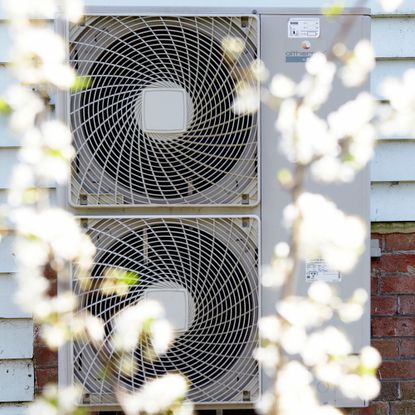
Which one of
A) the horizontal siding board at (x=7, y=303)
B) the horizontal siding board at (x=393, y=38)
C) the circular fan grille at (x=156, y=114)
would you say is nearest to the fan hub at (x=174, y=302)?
the circular fan grille at (x=156, y=114)

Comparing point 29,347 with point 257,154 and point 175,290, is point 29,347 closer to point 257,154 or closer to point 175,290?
point 175,290

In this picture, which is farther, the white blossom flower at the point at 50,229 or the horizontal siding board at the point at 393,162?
the horizontal siding board at the point at 393,162

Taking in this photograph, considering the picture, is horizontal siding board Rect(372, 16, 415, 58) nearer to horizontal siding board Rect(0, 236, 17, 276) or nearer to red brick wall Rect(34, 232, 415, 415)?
red brick wall Rect(34, 232, 415, 415)

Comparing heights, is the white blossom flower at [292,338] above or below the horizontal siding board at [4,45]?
below

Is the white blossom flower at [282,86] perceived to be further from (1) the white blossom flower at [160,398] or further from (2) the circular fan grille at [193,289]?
(1) the white blossom flower at [160,398]

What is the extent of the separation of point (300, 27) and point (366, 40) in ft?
0.59

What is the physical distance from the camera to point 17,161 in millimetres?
2768

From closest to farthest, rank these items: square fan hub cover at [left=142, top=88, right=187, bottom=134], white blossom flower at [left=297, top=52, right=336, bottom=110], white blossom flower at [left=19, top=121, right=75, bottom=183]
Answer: white blossom flower at [left=19, top=121, right=75, bottom=183] → white blossom flower at [left=297, top=52, right=336, bottom=110] → square fan hub cover at [left=142, top=88, right=187, bottom=134]

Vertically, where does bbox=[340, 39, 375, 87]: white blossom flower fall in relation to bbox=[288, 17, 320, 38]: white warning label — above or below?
below

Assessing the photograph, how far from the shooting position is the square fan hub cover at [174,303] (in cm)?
204

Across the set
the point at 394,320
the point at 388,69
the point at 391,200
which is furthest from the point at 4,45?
the point at 394,320

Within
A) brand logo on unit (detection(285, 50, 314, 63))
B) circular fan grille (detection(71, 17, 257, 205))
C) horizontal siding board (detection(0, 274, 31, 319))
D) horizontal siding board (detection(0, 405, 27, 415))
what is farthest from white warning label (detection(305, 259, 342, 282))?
horizontal siding board (detection(0, 405, 27, 415))

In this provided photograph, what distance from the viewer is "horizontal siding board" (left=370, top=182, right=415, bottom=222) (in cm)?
285

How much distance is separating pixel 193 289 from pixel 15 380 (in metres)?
1.04
